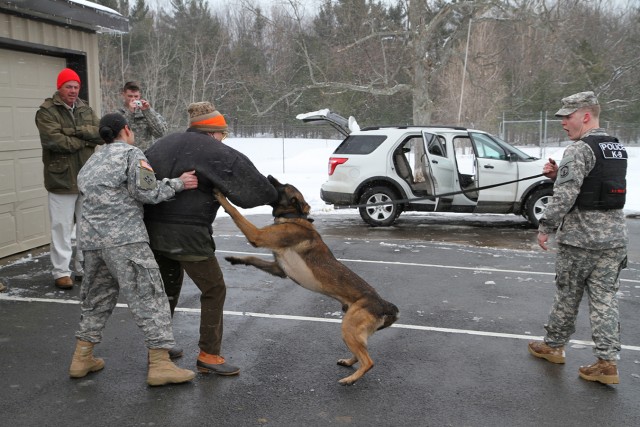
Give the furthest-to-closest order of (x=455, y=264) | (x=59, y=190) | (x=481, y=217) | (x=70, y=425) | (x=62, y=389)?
1. (x=481, y=217)
2. (x=455, y=264)
3. (x=59, y=190)
4. (x=62, y=389)
5. (x=70, y=425)

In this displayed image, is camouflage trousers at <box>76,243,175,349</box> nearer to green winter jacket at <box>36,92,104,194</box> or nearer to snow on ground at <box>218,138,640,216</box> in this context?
green winter jacket at <box>36,92,104,194</box>

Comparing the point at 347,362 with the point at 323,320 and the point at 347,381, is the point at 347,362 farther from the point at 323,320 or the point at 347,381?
the point at 323,320

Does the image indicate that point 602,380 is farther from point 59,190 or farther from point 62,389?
point 59,190

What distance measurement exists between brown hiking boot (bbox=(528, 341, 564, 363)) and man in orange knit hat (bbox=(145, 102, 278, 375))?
2352 mm

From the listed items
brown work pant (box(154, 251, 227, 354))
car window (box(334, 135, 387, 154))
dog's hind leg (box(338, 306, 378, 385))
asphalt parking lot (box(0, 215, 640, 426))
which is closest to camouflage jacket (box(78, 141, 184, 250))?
brown work pant (box(154, 251, 227, 354))

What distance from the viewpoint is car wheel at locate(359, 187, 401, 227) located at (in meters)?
10.6

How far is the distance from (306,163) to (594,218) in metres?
22.6

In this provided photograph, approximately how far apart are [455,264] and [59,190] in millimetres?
4819

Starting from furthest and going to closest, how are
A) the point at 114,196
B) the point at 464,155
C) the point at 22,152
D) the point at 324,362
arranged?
the point at 464,155 < the point at 22,152 < the point at 324,362 < the point at 114,196

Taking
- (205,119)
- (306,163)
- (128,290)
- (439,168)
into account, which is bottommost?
(128,290)

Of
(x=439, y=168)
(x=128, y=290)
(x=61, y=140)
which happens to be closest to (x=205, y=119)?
(x=128, y=290)

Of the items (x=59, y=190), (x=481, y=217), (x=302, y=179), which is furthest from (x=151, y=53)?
(x=59, y=190)

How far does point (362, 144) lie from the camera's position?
35.9 ft

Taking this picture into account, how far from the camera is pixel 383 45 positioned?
63.5ft
